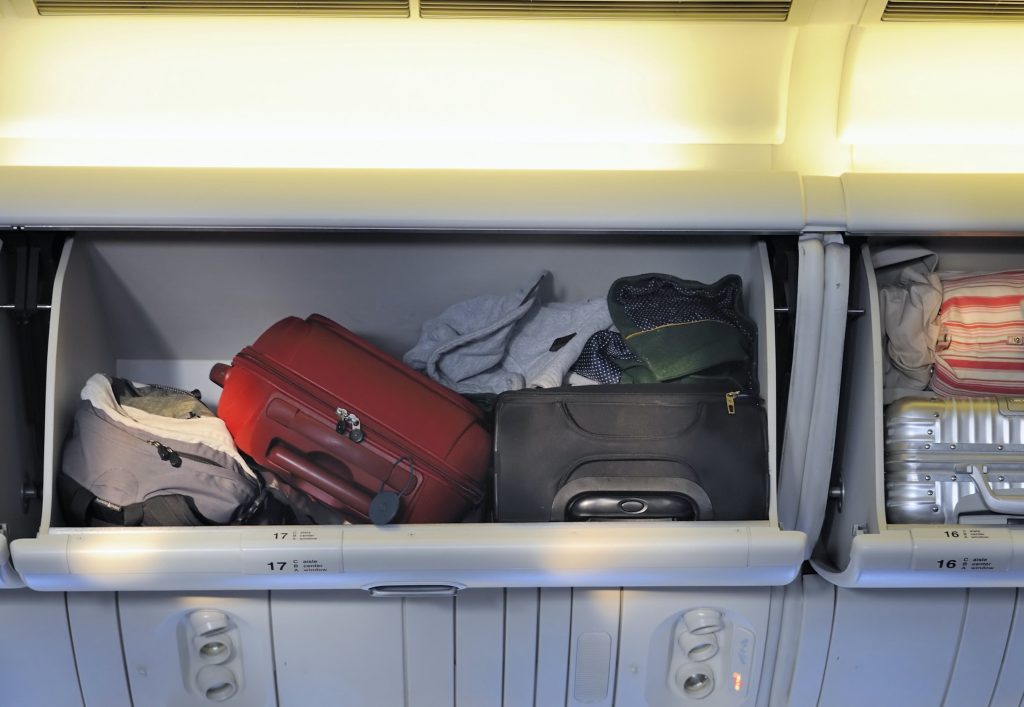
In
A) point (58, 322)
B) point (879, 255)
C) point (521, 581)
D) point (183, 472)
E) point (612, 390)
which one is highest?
point (879, 255)

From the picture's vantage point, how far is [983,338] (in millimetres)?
1979

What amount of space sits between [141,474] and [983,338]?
6.01ft

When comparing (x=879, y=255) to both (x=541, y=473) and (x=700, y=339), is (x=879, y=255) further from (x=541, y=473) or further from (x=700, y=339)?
(x=541, y=473)

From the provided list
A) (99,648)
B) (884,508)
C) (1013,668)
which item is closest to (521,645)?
(884,508)

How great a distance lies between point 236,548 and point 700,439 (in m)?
0.98

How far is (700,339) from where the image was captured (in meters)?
2.02

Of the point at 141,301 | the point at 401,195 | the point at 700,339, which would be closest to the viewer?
the point at 401,195

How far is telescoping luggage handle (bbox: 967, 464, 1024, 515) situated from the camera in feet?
6.37

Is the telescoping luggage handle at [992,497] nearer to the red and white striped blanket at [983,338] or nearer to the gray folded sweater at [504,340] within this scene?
the red and white striped blanket at [983,338]

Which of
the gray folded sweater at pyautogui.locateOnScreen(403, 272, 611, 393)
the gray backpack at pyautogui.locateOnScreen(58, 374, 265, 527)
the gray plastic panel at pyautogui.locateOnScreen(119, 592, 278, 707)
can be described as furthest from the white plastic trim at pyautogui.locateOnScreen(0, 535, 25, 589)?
the gray folded sweater at pyautogui.locateOnScreen(403, 272, 611, 393)

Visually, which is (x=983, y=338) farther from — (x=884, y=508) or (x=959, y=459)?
(x=884, y=508)

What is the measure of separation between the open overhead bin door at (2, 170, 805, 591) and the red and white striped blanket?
41 cm

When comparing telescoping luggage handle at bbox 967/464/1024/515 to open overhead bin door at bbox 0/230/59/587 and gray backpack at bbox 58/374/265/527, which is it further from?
open overhead bin door at bbox 0/230/59/587

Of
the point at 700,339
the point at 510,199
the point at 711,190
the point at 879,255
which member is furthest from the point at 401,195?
the point at 879,255
